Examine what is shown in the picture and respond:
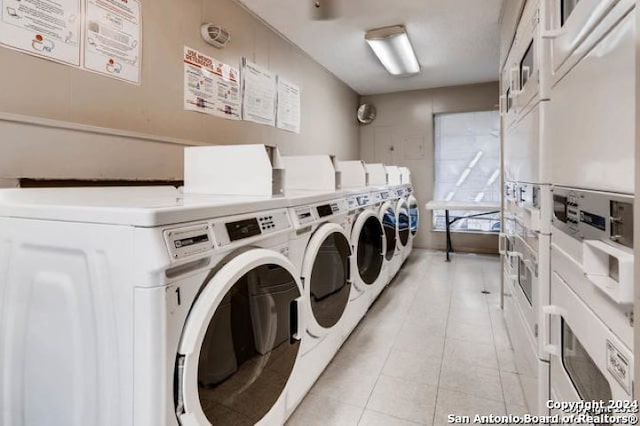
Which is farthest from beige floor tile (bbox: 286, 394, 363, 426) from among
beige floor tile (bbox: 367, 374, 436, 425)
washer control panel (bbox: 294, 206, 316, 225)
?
washer control panel (bbox: 294, 206, 316, 225)

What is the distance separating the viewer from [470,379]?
1.92 meters

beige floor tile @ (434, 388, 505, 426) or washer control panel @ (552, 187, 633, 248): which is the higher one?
washer control panel @ (552, 187, 633, 248)

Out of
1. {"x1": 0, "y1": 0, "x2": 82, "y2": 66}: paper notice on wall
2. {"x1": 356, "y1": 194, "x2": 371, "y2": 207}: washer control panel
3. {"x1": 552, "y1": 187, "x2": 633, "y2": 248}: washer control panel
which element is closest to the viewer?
{"x1": 552, "y1": 187, "x2": 633, "y2": 248}: washer control panel

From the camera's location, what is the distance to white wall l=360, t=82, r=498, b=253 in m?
5.03

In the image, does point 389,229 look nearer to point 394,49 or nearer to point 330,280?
point 330,280

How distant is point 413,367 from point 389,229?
1320 mm

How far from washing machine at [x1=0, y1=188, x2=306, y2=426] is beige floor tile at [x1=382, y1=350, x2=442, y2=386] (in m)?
1.10

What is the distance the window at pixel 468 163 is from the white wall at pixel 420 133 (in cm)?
12

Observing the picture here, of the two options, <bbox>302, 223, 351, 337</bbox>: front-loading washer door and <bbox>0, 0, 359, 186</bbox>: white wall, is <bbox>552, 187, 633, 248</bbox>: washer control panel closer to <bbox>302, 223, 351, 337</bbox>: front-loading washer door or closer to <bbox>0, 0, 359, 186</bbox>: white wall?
<bbox>302, 223, 351, 337</bbox>: front-loading washer door

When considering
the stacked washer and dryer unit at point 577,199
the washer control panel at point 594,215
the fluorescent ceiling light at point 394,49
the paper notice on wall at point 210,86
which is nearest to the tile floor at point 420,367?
the stacked washer and dryer unit at point 577,199

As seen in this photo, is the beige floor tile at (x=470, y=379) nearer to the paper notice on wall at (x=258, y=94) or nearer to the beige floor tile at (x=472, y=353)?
the beige floor tile at (x=472, y=353)

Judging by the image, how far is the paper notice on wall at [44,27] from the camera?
1401 mm

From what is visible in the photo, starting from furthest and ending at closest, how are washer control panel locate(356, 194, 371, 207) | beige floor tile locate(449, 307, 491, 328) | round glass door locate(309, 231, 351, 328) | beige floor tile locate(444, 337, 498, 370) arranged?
beige floor tile locate(449, 307, 491, 328)
washer control panel locate(356, 194, 371, 207)
beige floor tile locate(444, 337, 498, 370)
round glass door locate(309, 231, 351, 328)

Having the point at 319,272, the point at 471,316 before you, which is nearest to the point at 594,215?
the point at 319,272
